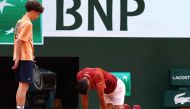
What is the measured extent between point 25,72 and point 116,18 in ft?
9.84

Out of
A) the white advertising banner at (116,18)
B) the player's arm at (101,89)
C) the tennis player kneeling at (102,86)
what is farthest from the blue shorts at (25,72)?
the white advertising banner at (116,18)

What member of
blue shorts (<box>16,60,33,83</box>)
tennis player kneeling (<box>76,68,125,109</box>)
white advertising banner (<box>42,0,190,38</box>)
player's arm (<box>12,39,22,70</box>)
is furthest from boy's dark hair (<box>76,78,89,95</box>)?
white advertising banner (<box>42,0,190,38</box>)

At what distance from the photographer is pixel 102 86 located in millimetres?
6500

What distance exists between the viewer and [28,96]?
818 cm

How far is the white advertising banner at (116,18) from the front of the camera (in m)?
8.99

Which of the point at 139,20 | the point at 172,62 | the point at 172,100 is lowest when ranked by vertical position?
the point at 172,100

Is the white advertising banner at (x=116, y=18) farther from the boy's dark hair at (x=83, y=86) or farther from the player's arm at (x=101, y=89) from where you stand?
the boy's dark hair at (x=83, y=86)

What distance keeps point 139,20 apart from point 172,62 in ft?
3.02

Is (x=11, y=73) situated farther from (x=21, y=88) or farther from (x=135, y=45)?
(x=21, y=88)

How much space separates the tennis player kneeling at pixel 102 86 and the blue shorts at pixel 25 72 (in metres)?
0.60

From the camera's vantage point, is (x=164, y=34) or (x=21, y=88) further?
(x=164, y=34)

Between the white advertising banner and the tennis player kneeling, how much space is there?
208 cm

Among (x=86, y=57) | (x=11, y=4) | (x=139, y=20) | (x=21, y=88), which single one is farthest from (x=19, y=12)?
(x=21, y=88)

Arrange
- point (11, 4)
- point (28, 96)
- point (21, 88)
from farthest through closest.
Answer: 1. point (11, 4)
2. point (28, 96)
3. point (21, 88)
